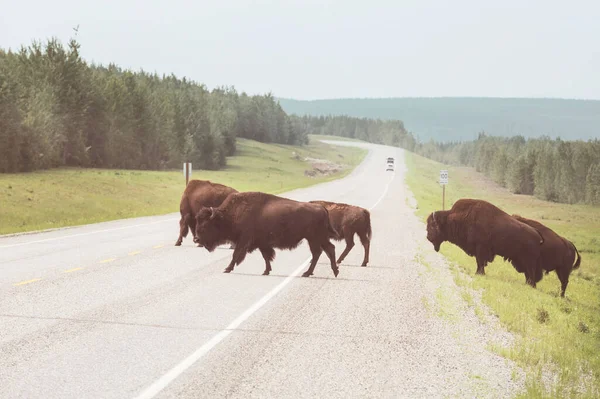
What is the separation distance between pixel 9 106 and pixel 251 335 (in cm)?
4946

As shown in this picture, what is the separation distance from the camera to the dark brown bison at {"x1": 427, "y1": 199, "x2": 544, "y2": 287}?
16547 millimetres

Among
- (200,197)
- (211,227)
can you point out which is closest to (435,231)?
(211,227)

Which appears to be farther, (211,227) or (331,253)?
(211,227)

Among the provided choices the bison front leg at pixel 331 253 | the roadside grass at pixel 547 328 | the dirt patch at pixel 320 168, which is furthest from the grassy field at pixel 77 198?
the dirt patch at pixel 320 168

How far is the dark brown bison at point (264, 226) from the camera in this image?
15156 mm

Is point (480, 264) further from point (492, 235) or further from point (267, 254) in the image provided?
point (267, 254)

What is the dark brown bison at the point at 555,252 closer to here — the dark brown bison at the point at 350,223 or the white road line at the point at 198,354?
the dark brown bison at the point at 350,223

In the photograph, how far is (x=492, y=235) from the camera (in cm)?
1659

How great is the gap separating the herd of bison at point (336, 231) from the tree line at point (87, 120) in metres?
41.1

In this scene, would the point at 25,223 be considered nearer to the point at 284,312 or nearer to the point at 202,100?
the point at 284,312

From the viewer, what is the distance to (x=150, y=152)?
300ft

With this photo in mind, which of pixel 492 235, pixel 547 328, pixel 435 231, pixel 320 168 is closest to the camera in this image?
pixel 547 328

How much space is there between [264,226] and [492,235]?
529 cm

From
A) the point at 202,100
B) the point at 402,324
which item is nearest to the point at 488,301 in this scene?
→ the point at 402,324
